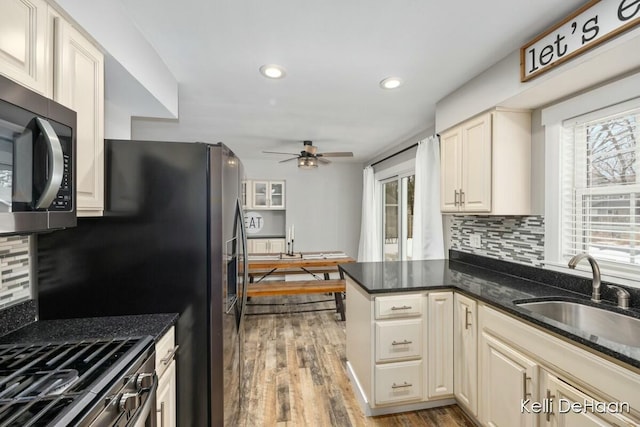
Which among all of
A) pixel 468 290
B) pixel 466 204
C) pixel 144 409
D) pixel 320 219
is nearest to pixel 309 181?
pixel 320 219

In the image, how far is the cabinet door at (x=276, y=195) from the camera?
18.7 feet

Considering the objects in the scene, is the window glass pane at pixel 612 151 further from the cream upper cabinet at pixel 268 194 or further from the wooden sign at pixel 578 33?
the cream upper cabinet at pixel 268 194

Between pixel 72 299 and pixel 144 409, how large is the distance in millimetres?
752

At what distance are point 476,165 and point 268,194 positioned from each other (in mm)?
4095

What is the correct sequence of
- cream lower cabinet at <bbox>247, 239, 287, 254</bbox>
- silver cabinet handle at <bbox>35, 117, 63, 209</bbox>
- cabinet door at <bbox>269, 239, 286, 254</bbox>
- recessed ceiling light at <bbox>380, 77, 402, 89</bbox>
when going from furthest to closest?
cabinet door at <bbox>269, 239, 286, 254</bbox> → cream lower cabinet at <bbox>247, 239, 287, 254</bbox> → recessed ceiling light at <bbox>380, 77, 402, 89</bbox> → silver cabinet handle at <bbox>35, 117, 63, 209</bbox>

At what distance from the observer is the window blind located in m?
1.60

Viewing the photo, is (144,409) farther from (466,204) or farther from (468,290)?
(466,204)

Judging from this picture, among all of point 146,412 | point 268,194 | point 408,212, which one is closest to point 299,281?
point 408,212

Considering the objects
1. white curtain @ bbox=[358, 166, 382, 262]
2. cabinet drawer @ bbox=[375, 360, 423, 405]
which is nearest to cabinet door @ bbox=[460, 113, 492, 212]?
cabinet drawer @ bbox=[375, 360, 423, 405]

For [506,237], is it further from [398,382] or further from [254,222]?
[254,222]

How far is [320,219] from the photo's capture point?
5945 millimetres

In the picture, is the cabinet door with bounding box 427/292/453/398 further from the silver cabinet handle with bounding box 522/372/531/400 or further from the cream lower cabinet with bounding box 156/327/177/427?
the cream lower cabinet with bounding box 156/327/177/427

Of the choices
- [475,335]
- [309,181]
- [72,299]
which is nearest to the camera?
[72,299]

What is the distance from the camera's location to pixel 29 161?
89 cm
